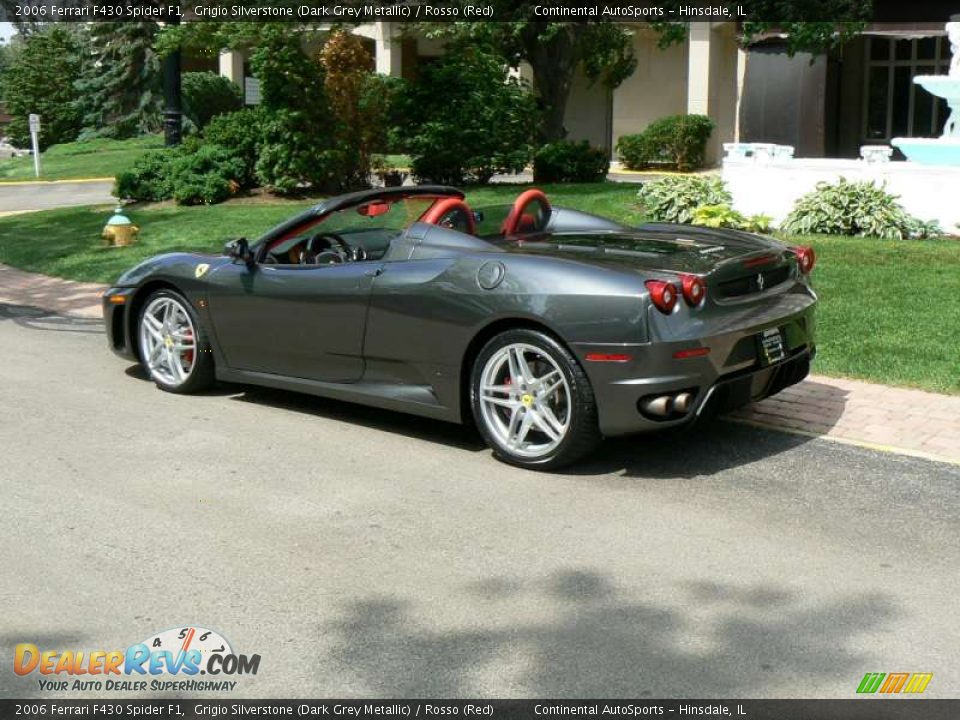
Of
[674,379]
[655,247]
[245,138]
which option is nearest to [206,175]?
[245,138]

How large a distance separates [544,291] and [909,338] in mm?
3975

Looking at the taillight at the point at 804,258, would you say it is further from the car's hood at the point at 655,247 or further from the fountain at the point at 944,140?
the fountain at the point at 944,140

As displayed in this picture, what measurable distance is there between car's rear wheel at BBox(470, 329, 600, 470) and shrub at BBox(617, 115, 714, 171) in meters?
25.2

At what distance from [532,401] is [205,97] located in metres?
36.6

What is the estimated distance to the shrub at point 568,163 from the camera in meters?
20.3

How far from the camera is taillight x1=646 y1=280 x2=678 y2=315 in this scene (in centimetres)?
583

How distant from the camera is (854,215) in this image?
13547 millimetres

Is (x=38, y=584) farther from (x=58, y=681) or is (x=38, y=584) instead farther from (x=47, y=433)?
(x=47, y=433)

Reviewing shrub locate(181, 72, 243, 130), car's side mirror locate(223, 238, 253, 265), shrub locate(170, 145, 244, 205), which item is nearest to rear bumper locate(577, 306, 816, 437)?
car's side mirror locate(223, 238, 253, 265)

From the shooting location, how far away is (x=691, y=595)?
15.3 feet

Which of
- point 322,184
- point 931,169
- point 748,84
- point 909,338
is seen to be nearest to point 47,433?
point 909,338

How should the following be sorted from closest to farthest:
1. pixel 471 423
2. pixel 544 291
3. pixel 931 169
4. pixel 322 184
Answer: pixel 544 291
pixel 471 423
pixel 931 169
pixel 322 184

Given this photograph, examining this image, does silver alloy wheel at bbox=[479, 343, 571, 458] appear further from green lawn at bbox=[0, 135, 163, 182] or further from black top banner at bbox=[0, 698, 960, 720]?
green lawn at bbox=[0, 135, 163, 182]

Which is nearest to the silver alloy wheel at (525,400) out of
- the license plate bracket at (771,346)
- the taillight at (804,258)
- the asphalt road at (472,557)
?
the asphalt road at (472,557)
